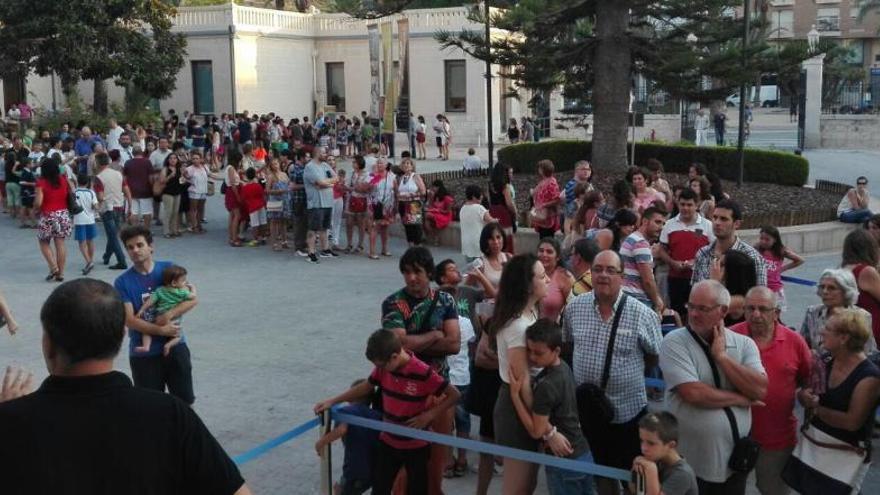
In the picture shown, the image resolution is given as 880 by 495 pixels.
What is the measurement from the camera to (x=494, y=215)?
41.1ft

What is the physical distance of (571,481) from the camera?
16.7 feet

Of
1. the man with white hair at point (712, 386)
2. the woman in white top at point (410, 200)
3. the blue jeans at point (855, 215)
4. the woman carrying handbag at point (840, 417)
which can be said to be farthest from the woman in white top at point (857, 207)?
the man with white hair at point (712, 386)

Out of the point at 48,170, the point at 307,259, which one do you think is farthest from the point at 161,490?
the point at 307,259

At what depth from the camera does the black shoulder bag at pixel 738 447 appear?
4.85 metres

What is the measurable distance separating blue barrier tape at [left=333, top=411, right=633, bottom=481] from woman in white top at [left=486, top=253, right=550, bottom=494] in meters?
0.15

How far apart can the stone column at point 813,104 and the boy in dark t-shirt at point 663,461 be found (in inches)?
1249

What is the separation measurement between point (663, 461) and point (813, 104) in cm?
3228

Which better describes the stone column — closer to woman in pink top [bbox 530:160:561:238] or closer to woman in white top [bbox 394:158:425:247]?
woman in white top [bbox 394:158:425:247]

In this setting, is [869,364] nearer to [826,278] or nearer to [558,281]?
[826,278]

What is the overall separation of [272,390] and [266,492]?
231cm

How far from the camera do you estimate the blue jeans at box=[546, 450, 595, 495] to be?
508 centimetres

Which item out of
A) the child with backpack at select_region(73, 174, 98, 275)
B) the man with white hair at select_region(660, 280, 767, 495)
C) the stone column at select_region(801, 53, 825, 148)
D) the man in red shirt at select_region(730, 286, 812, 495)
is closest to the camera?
the man with white hair at select_region(660, 280, 767, 495)

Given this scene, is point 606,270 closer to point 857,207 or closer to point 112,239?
point 112,239

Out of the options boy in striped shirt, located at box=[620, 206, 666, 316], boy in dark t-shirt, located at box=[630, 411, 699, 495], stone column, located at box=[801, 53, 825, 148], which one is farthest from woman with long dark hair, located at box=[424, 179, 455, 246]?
stone column, located at box=[801, 53, 825, 148]
